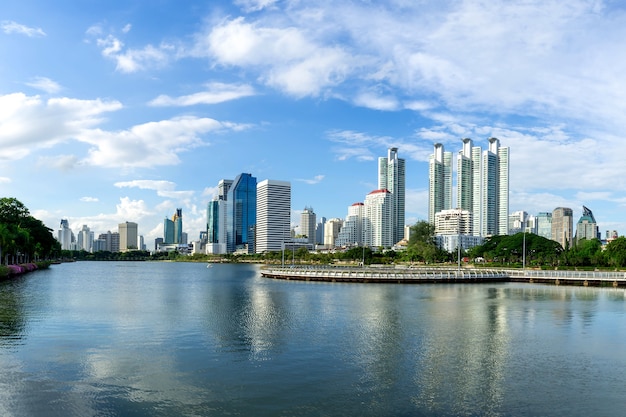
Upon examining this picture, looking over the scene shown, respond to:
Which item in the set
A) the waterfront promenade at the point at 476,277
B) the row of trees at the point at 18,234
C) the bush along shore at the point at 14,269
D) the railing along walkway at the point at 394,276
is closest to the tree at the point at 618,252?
the waterfront promenade at the point at 476,277

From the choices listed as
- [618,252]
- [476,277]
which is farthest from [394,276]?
[618,252]

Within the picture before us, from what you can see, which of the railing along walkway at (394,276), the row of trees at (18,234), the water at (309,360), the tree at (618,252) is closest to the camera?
the water at (309,360)

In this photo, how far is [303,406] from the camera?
20500 millimetres

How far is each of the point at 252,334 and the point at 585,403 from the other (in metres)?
20.9

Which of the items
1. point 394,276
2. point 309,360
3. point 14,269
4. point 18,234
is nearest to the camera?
point 309,360

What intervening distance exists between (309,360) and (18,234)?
9125cm

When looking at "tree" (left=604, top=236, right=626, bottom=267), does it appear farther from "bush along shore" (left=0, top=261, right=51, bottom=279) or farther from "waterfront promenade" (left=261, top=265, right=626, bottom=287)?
"bush along shore" (left=0, top=261, right=51, bottom=279)

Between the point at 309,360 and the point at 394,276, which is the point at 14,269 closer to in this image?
the point at 394,276

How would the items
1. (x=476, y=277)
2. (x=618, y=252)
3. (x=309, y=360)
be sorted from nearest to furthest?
(x=309, y=360)
(x=476, y=277)
(x=618, y=252)

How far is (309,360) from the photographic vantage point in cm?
2778

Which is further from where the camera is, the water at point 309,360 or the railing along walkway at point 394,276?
the railing along walkway at point 394,276

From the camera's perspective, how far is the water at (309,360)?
67.7 feet

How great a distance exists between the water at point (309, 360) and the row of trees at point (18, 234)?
48465 mm

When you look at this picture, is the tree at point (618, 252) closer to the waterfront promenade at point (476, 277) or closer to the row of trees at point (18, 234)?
the waterfront promenade at point (476, 277)
